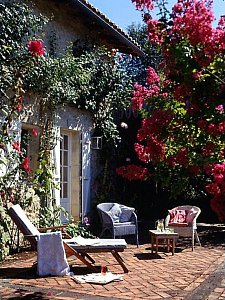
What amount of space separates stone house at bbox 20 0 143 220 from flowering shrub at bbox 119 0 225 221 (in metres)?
4.66

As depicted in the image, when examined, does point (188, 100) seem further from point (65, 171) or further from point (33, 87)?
point (65, 171)

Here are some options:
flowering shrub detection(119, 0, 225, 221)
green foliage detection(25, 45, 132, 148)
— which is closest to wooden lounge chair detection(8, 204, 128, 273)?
flowering shrub detection(119, 0, 225, 221)

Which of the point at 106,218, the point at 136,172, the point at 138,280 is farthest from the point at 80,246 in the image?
the point at 106,218

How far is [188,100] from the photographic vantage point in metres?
4.06

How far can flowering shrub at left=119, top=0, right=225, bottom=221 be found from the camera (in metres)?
3.87

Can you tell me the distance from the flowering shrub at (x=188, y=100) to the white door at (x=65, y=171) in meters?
5.03

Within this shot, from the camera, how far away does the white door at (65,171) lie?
9839 mm

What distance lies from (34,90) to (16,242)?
277 centimetres

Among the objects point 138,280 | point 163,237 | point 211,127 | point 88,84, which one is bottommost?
point 138,280

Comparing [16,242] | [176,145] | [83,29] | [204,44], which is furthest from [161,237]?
[83,29]

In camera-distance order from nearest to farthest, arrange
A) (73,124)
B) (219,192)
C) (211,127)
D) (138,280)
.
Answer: (219,192), (211,127), (138,280), (73,124)

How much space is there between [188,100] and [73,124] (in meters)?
5.92

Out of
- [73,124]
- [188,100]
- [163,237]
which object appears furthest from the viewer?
[73,124]

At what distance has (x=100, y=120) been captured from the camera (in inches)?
424
